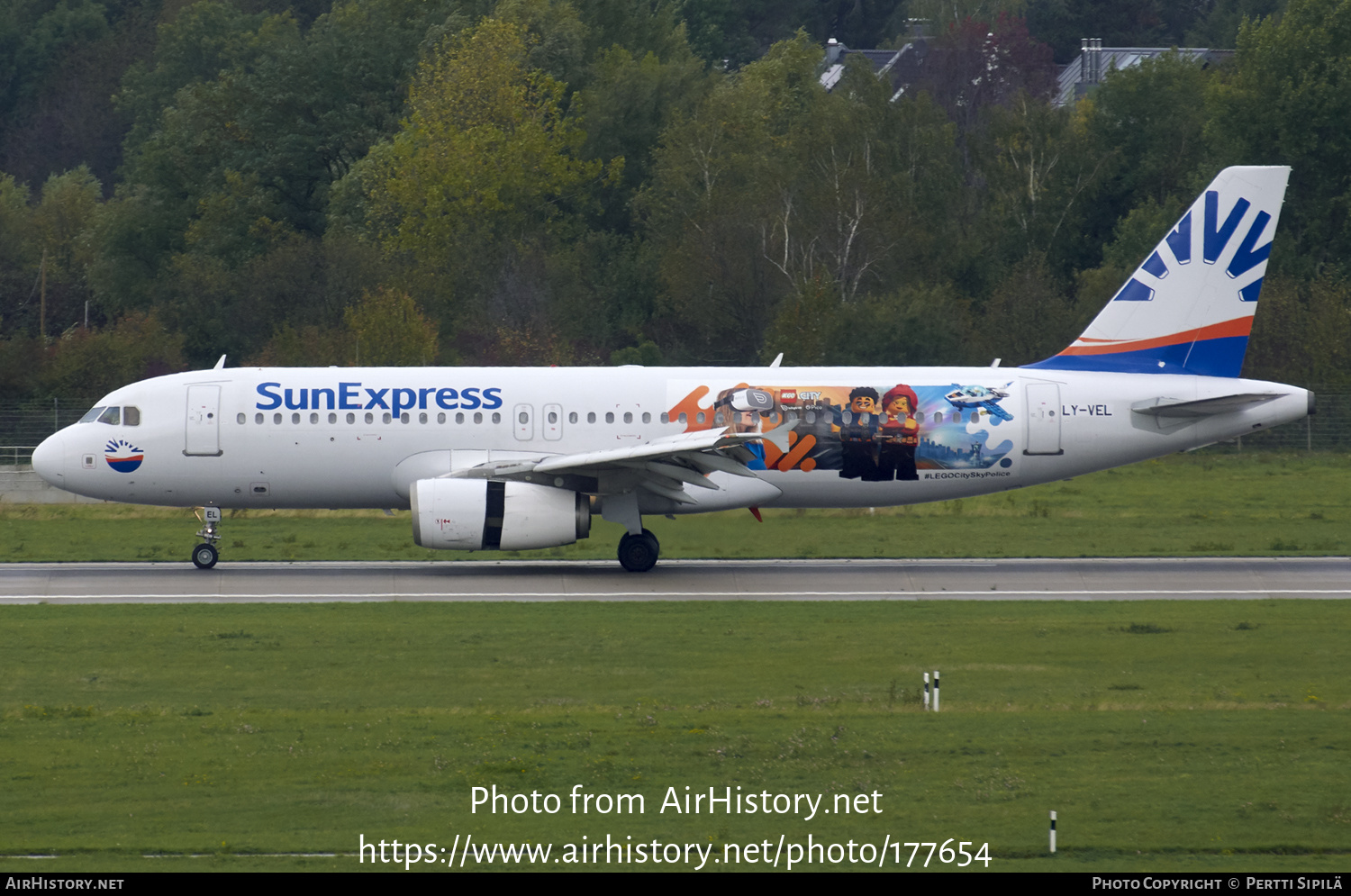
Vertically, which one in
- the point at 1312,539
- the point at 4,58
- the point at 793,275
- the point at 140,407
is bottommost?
the point at 1312,539

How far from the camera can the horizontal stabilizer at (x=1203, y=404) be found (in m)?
31.6

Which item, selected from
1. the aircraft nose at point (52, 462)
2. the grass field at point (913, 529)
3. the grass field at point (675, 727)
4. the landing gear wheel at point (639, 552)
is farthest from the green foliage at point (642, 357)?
the grass field at point (675, 727)

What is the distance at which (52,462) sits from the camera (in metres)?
32.6

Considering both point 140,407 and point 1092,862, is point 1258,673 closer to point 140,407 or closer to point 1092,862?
point 1092,862

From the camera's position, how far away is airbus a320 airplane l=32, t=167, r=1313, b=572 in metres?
31.8

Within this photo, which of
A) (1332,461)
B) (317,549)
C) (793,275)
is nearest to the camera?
(317,549)

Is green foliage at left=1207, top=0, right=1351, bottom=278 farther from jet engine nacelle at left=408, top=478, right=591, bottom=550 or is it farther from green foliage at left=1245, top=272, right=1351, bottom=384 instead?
jet engine nacelle at left=408, top=478, right=591, bottom=550

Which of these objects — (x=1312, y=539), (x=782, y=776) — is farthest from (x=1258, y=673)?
(x=1312, y=539)

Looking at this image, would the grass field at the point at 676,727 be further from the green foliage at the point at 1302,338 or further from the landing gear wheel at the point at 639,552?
the green foliage at the point at 1302,338

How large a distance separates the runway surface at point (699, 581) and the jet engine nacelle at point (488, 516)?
35.1 inches

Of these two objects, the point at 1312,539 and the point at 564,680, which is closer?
the point at 564,680

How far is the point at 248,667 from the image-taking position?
22.2 metres

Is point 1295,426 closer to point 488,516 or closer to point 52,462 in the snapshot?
point 488,516

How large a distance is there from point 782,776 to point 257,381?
19.7 meters
